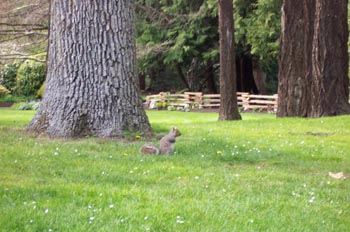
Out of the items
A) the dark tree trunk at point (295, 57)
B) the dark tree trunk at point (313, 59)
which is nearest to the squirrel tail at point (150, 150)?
the dark tree trunk at point (313, 59)

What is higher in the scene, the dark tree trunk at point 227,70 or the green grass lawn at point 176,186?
the dark tree trunk at point 227,70

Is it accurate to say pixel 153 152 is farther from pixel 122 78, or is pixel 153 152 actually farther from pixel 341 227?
pixel 341 227

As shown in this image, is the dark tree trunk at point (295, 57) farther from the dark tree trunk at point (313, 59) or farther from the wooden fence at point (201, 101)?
the wooden fence at point (201, 101)

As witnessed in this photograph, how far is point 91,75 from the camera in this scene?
8977mm

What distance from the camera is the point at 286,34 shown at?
53.3 ft

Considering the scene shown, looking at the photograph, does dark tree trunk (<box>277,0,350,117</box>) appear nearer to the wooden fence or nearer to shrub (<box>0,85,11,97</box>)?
the wooden fence

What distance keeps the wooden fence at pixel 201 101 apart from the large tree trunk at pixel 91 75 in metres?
23.1

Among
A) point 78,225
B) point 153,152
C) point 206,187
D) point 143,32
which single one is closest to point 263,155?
point 153,152

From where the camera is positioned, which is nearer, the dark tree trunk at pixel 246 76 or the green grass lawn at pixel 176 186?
the green grass lawn at pixel 176 186

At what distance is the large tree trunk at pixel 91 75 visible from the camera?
29.4ft

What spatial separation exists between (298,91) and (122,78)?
7.75 metres

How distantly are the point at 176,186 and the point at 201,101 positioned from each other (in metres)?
29.2

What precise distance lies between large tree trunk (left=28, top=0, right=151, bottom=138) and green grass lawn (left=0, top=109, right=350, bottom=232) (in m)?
0.38

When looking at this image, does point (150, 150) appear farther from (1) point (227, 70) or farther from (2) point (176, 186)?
(1) point (227, 70)
